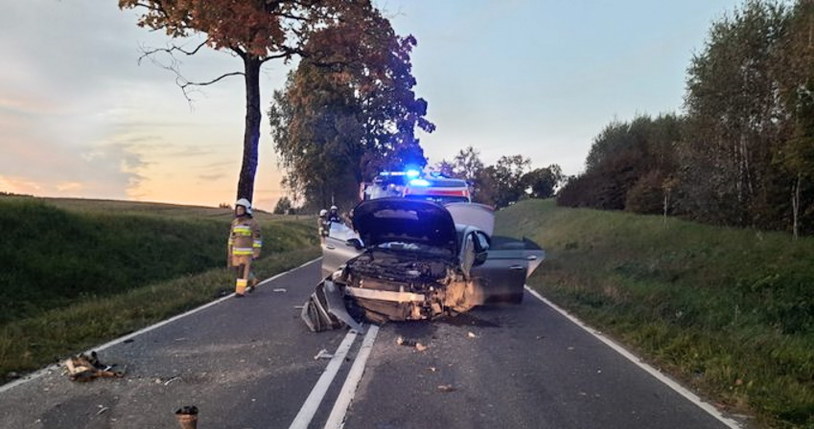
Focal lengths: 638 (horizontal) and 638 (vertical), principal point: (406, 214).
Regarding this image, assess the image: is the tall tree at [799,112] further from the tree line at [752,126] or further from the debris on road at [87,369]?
the debris on road at [87,369]

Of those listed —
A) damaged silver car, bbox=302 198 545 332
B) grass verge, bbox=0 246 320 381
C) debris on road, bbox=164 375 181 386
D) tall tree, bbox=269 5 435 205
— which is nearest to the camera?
debris on road, bbox=164 375 181 386

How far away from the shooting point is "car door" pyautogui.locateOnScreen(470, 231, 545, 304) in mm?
10312

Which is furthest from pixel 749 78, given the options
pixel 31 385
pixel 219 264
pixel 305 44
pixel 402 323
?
pixel 31 385

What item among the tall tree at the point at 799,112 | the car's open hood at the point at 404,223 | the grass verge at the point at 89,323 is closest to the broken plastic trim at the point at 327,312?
the car's open hood at the point at 404,223

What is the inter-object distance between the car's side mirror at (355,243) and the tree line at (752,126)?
9.94m

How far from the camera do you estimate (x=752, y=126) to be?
2039 centimetres

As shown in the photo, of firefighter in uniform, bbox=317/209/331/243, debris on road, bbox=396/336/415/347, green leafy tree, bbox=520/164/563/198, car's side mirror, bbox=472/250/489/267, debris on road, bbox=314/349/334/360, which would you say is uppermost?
green leafy tree, bbox=520/164/563/198

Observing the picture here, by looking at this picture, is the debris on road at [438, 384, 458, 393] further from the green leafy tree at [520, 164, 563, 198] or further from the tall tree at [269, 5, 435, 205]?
the green leafy tree at [520, 164, 563, 198]

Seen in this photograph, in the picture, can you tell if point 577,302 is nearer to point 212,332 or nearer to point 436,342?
point 436,342

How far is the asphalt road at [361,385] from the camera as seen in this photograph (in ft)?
16.1

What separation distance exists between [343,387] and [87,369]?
2490 mm

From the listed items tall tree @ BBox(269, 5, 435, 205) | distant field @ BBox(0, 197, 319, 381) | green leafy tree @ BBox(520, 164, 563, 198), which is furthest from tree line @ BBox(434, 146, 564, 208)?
distant field @ BBox(0, 197, 319, 381)

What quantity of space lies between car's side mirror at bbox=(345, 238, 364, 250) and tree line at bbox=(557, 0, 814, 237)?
32.6 feet

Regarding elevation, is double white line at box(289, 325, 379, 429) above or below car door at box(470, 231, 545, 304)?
below
